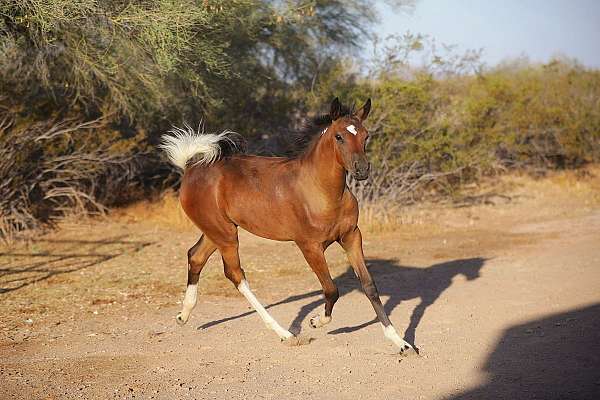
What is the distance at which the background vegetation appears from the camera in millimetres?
10641

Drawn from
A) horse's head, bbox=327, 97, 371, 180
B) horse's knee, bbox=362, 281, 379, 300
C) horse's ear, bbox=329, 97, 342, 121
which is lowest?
horse's knee, bbox=362, 281, 379, 300

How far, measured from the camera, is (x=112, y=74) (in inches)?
445

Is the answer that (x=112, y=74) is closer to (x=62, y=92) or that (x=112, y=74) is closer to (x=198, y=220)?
(x=62, y=92)

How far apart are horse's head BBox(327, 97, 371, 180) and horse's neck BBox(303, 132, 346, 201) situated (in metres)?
0.09

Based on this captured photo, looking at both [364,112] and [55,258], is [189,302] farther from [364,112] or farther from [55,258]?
[55,258]

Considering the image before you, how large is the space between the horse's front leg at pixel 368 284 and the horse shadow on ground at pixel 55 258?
4905 millimetres

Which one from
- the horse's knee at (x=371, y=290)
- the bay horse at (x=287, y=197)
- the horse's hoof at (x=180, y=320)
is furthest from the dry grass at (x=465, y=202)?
the horse's knee at (x=371, y=290)

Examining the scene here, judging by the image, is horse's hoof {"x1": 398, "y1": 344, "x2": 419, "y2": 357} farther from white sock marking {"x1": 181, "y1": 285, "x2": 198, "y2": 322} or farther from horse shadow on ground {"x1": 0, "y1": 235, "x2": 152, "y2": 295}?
horse shadow on ground {"x1": 0, "y1": 235, "x2": 152, "y2": 295}

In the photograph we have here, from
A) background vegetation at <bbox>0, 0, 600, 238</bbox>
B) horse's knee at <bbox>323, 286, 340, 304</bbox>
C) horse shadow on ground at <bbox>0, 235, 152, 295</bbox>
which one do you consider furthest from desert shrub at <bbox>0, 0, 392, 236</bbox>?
horse's knee at <bbox>323, 286, 340, 304</bbox>

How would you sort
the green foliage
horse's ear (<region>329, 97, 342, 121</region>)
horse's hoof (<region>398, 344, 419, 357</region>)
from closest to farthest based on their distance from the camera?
horse's hoof (<region>398, 344, 419, 357</region>) < horse's ear (<region>329, 97, 342, 121</region>) < the green foliage

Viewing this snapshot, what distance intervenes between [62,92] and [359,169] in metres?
9.60

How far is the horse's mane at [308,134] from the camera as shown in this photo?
21.7 feet

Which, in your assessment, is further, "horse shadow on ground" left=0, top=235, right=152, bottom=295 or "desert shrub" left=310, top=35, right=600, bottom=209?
"desert shrub" left=310, top=35, right=600, bottom=209

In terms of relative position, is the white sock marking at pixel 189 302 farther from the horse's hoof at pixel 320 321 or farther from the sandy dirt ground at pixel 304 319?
the horse's hoof at pixel 320 321
